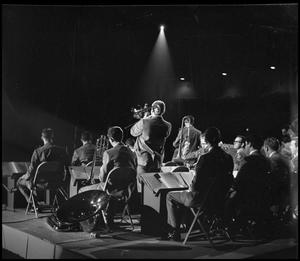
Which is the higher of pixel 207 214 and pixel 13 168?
pixel 13 168

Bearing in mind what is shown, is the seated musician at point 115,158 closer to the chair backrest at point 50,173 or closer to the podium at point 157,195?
the podium at point 157,195

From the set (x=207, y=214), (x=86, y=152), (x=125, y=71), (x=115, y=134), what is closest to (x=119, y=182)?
(x=115, y=134)

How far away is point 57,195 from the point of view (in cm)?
657

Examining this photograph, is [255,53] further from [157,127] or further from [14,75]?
[14,75]

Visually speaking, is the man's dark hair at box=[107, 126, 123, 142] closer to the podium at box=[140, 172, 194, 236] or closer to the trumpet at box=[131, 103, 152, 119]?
the podium at box=[140, 172, 194, 236]

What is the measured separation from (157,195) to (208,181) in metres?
0.69

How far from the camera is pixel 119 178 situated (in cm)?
473

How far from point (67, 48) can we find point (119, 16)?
2318 millimetres

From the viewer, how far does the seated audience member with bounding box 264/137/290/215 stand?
4758 millimetres

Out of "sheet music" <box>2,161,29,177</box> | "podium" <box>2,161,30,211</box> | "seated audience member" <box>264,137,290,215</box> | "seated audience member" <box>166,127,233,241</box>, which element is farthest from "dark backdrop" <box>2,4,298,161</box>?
"seated audience member" <box>166,127,233,241</box>

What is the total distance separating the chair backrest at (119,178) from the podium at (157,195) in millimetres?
153

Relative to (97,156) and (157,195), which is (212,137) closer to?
(157,195)

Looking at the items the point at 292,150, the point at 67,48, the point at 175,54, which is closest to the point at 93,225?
the point at 292,150

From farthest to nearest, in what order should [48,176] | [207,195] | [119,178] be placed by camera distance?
[48,176]
[119,178]
[207,195]
